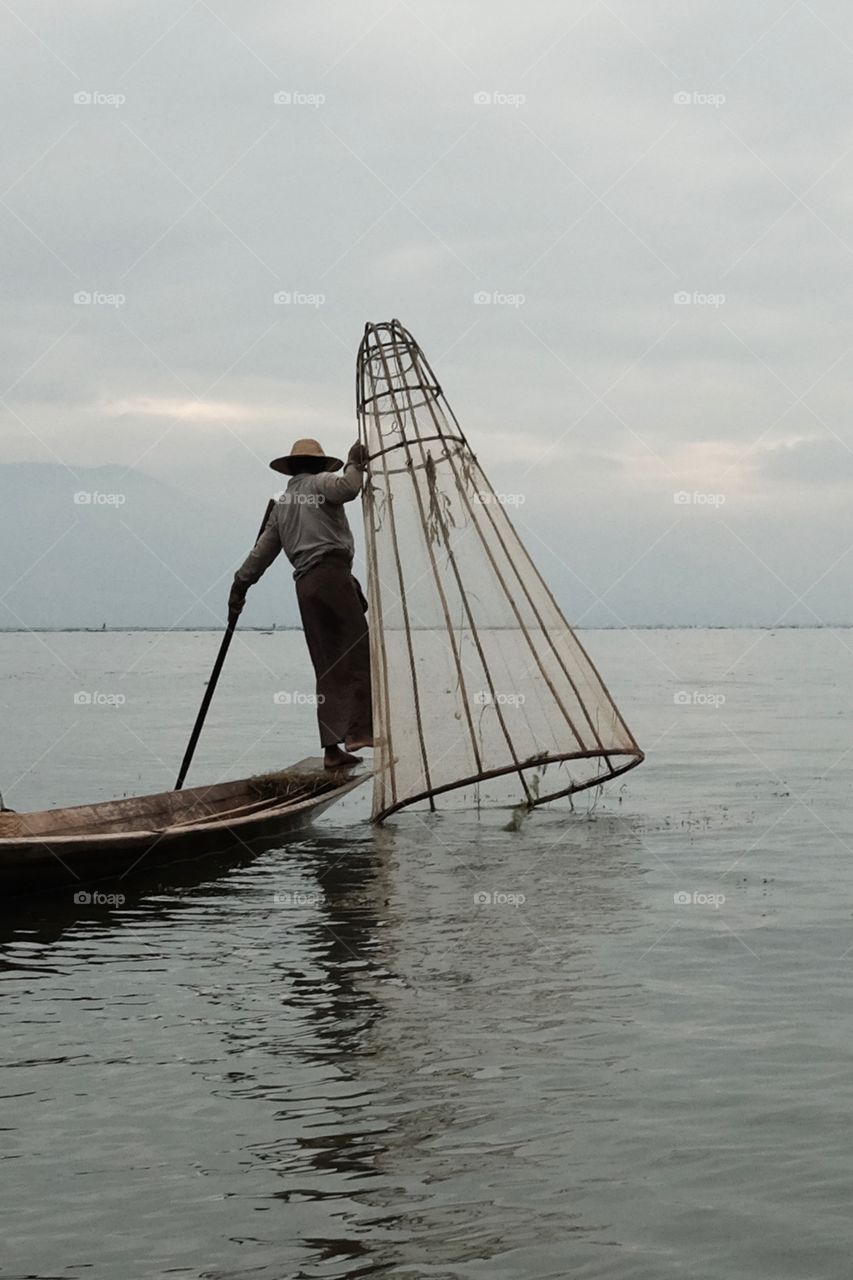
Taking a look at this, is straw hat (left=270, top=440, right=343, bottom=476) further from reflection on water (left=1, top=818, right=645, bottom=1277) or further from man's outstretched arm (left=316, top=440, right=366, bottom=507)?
reflection on water (left=1, top=818, right=645, bottom=1277)

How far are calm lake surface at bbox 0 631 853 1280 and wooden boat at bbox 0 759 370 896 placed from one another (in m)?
0.26

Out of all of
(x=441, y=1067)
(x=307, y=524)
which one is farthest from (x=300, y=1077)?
(x=307, y=524)

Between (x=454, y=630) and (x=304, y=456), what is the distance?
1.80 meters

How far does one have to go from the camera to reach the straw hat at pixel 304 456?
10.9 meters

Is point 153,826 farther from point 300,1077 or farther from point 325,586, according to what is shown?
point 300,1077

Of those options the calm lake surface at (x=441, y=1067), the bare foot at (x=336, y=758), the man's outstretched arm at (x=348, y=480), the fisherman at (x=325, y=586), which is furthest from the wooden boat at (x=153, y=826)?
the man's outstretched arm at (x=348, y=480)

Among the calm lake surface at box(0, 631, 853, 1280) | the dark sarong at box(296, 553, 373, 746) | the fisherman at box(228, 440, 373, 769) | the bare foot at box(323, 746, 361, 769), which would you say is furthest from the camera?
the bare foot at box(323, 746, 361, 769)

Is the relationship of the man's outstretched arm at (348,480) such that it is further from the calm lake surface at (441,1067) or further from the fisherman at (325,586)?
the calm lake surface at (441,1067)

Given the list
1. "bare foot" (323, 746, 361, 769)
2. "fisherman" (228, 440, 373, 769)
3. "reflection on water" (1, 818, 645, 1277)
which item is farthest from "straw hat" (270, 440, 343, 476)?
"reflection on water" (1, 818, 645, 1277)

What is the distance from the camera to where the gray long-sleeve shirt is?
35.7 feet

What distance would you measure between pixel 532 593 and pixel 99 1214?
8.18 metres

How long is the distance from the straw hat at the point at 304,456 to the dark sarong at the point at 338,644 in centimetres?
71

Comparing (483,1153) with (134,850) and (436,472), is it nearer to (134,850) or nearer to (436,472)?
(134,850)

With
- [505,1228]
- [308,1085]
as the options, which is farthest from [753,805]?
[505,1228]
